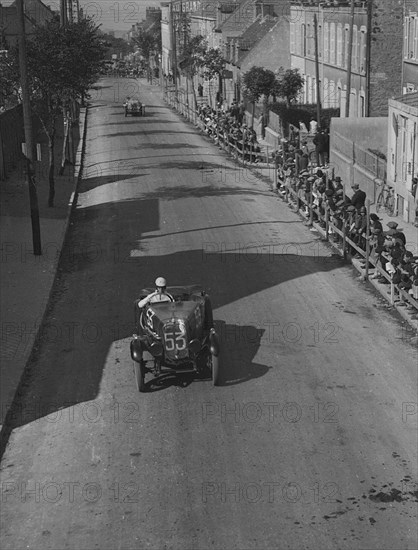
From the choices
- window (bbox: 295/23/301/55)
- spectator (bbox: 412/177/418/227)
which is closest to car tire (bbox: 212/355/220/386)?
spectator (bbox: 412/177/418/227)

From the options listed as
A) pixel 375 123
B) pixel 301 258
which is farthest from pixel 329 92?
pixel 301 258

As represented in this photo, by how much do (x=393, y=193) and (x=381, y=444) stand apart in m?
16.3

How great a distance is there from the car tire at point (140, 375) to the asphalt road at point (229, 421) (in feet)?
0.42

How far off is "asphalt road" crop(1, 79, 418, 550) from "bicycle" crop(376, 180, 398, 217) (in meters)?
4.85

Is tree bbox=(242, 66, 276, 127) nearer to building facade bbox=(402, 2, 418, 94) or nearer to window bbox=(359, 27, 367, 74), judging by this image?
window bbox=(359, 27, 367, 74)

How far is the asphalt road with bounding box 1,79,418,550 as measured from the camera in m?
10.6

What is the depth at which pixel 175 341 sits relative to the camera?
13.9m

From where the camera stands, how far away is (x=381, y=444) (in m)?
12.4

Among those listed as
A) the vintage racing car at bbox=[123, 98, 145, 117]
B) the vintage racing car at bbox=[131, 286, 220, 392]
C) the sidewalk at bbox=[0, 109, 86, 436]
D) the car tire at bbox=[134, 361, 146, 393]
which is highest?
the vintage racing car at bbox=[131, 286, 220, 392]

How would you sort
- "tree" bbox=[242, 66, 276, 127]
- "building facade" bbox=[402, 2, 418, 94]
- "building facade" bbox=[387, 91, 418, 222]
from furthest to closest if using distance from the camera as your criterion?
"tree" bbox=[242, 66, 276, 127], "building facade" bbox=[402, 2, 418, 94], "building facade" bbox=[387, 91, 418, 222]

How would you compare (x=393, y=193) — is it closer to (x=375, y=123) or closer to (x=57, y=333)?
(x=375, y=123)

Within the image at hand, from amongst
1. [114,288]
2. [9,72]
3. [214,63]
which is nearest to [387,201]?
[114,288]

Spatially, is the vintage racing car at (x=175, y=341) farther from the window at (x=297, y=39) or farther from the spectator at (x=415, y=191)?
the window at (x=297, y=39)

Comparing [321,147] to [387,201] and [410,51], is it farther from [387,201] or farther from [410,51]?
[387,201]
